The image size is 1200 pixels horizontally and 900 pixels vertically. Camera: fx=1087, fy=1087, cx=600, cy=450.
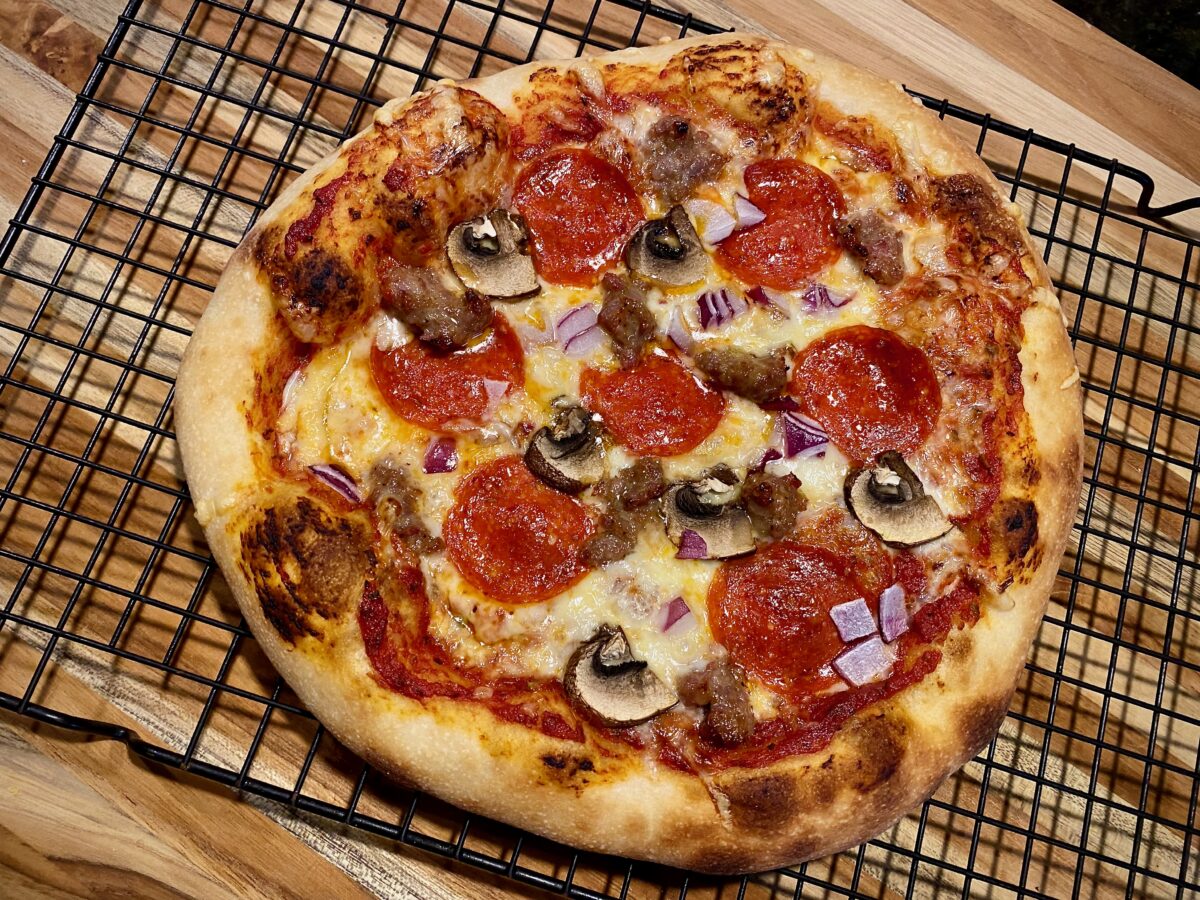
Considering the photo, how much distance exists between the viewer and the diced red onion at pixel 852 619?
3389mm

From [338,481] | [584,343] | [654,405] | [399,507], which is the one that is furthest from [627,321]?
[338,481]

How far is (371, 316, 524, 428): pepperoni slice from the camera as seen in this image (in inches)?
136

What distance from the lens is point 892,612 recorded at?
11.2ft

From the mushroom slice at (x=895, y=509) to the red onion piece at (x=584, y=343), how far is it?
954 mm

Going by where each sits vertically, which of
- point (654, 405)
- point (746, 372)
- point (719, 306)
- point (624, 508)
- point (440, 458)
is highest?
point (719, 306)

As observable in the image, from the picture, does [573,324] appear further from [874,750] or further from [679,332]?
Result: [874,750]

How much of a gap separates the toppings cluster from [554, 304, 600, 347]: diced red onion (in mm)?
10

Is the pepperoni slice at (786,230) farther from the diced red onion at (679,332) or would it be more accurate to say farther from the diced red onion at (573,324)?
the diced red onion at (573,324)

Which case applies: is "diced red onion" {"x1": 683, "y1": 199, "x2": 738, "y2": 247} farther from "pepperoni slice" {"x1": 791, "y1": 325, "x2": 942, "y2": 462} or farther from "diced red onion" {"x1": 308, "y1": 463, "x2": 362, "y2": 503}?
"diced red onion" {"x1": 308, "y1": 463, "x2": 362, "y2": 503}

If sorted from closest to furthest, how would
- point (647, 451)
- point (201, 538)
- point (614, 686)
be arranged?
point (614, 686) < point (647, 451) < point (201, 538)

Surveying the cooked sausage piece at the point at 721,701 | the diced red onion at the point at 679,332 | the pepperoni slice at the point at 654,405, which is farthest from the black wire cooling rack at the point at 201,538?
the pepperoni slice at the point at 654,405

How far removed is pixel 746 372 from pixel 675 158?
0.77m

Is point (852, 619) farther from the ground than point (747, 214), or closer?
closer

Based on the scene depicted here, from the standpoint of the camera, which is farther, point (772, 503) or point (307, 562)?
point (772, 503)
